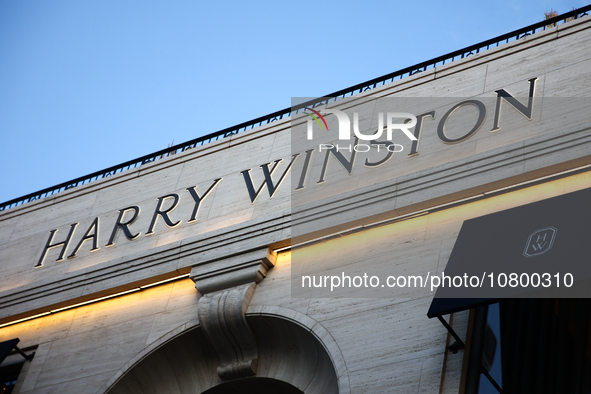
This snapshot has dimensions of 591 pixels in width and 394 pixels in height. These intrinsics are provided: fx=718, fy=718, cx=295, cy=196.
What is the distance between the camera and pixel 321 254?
991 centimetres

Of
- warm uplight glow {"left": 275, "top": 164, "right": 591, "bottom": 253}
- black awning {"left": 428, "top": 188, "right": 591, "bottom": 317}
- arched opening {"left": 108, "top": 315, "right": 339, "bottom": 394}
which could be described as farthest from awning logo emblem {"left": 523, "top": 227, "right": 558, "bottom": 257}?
arched opening {"left": 108, "top": 315, "right": 339, "bottom": 394}

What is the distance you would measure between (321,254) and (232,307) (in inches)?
56.8

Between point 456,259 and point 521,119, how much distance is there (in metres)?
2.80

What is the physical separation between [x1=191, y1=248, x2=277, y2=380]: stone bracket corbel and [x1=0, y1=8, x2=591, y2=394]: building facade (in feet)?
0.08

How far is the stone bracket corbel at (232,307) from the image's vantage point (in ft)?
32.8

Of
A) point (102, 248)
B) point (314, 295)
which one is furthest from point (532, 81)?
point (102, 248)

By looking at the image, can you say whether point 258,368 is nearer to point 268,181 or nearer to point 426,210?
point 268,181

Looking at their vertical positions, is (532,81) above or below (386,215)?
above

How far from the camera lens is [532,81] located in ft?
32.9

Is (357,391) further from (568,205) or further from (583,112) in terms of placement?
(583,112)

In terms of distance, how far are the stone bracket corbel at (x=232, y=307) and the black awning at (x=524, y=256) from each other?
3.25 m

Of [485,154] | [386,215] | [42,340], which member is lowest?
[42,340]

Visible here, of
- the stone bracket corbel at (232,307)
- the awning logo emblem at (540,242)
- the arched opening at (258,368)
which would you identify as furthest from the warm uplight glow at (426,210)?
the awning logo emblem at (540,242)

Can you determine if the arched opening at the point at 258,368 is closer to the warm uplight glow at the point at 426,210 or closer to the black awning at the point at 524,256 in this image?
the warm uplight glow at the point at 426,210
